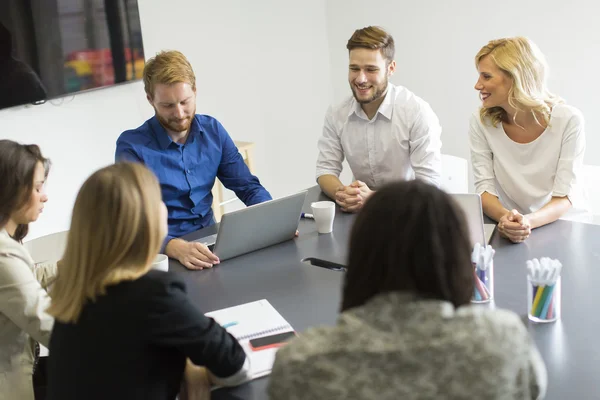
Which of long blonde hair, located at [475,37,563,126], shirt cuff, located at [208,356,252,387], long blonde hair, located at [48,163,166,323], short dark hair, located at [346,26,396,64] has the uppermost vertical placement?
short dark hair, located at [346,26,396,64]

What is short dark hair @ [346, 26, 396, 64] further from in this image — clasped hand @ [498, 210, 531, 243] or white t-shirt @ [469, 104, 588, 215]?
clasped hand @ [498, 210, 531, 243]

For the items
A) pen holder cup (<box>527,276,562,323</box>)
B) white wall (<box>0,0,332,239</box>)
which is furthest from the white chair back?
pen holder cup (<box>527,276,562,323</box>)

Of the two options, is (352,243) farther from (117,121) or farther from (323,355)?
(117,121)

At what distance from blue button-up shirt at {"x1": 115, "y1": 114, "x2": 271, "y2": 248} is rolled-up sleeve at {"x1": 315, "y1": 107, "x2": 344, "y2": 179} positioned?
33 centimetres

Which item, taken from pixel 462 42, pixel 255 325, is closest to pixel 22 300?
pixel 255 325

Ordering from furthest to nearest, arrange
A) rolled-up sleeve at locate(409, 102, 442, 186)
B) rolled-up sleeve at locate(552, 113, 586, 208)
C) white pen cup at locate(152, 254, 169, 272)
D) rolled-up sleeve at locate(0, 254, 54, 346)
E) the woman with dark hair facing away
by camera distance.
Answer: rolled-up sleeve at locate(409, 102, 442, 186) < rolled-up sleeve at locate(552, 113, 586, 208) < white pen cup at locate(152, 254, 169, 272) < rolled-up sleeve at locate(0, 254, 54, 346) < the woman with dark hair facing away

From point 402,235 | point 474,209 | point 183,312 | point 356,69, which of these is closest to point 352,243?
point 402,235

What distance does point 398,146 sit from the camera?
2.82m

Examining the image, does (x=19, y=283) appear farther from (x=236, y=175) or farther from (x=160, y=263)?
(x=236, y=175)

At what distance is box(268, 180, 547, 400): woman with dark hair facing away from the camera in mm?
1036

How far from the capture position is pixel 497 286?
1.79 meters

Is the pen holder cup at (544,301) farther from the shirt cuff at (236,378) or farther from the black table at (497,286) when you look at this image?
the shirt cuff at (236,378)

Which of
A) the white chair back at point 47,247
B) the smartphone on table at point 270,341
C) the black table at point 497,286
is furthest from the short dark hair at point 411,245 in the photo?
the white chair back at point 47,247

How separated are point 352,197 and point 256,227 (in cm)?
46
